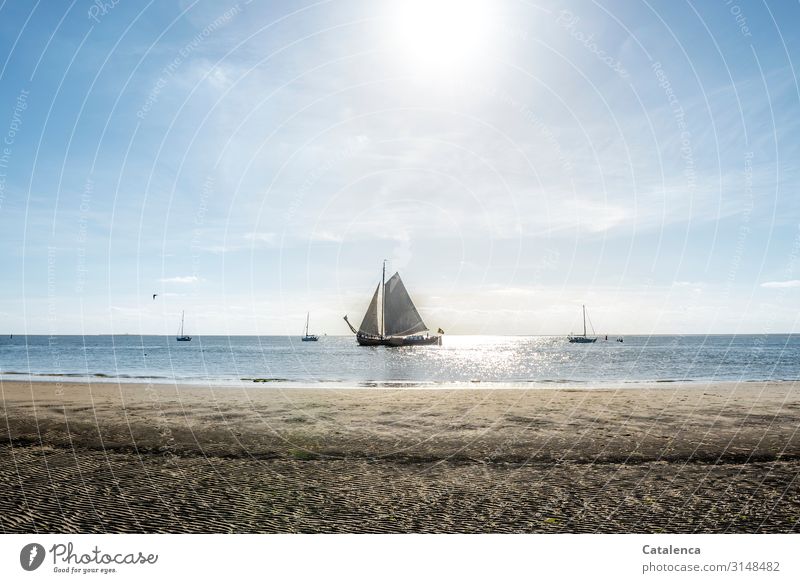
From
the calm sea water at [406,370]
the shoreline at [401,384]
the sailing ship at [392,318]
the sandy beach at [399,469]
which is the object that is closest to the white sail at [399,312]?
the sailing ship at [392,318]

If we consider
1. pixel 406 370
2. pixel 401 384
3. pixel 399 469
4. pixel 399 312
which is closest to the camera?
pixel 399 469

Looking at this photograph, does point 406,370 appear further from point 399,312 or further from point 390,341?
point 390,341

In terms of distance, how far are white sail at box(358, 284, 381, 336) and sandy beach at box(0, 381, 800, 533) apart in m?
122

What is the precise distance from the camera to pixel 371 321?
5822 inches

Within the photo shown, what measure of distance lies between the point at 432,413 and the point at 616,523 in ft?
45.8

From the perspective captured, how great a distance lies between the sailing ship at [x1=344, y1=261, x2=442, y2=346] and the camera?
13812 centimetres
